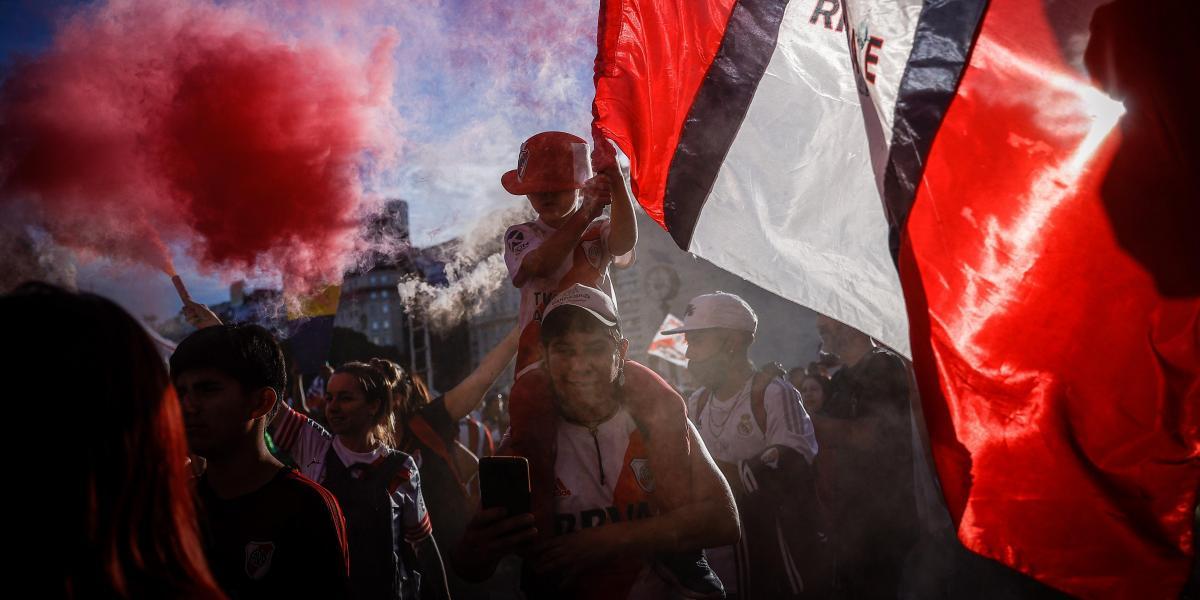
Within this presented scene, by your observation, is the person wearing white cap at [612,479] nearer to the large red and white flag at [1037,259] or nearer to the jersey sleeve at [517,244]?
the jersey sleeve at [517,244]

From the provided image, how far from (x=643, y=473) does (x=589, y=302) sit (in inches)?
27.3

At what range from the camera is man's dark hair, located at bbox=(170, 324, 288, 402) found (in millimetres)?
2805

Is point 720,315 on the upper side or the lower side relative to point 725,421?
upper

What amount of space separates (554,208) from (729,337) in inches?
75.8

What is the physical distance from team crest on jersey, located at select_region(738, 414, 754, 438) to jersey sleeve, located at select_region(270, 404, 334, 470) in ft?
8.70

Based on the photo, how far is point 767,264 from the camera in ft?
10.7

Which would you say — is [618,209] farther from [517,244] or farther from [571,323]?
[571,323]

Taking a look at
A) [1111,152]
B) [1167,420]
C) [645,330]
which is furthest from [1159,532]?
[645,330]

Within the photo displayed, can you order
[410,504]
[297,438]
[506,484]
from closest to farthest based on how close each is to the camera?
[506,484]
[410,504]
[297,438]

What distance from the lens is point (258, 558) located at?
2.50 meters

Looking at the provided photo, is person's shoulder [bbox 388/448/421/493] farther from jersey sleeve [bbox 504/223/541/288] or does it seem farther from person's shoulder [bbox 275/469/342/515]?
jersey sleeve [bbox 504/223/541/288]

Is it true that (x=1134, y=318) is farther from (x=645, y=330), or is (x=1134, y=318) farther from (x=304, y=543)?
(x=645, y=330)

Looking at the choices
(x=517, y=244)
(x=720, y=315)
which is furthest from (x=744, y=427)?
(x=517, y=244)

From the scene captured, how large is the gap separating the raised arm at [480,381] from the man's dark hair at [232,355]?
1752 millimetres
